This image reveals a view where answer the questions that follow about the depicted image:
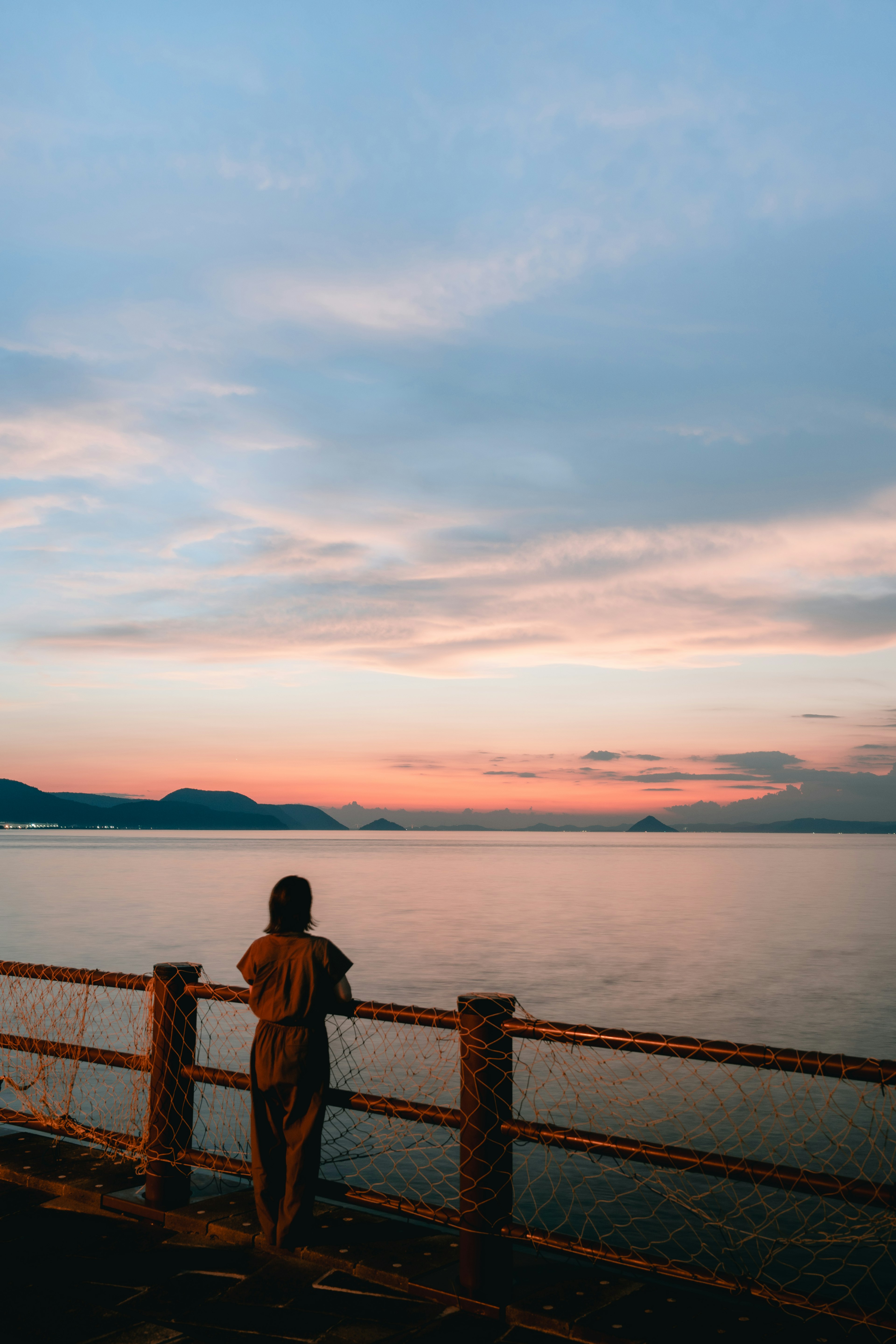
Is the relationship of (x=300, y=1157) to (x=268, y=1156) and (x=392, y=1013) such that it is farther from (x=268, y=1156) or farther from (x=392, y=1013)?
(x=392, y=1013)

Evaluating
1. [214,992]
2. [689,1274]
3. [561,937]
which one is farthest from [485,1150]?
[561,937]

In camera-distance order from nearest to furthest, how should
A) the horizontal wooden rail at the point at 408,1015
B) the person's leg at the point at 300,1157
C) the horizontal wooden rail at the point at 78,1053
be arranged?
the horizontal wooden rail at the point at 408,1015
the person's leg at the point at 300,1157
the horizontal wooden rail at the point at 78,1053

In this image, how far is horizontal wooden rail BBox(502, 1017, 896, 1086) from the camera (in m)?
3.74

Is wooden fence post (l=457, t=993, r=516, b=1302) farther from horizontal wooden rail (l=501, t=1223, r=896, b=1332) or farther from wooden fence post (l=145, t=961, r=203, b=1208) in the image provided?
wooden fence post (l=145, t=961, r=203, b=1208)

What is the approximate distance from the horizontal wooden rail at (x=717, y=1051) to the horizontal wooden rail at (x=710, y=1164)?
1.15 ft

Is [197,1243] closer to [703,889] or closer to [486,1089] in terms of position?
[486,1089]

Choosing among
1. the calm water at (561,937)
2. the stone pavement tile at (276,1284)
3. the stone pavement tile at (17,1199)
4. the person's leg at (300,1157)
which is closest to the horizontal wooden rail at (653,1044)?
the person's leg at (300,1157)

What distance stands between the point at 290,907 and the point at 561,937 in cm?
3660

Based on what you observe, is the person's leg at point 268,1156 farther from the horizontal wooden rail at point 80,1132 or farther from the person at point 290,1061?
the horizontal wooden rail at point 80,1132

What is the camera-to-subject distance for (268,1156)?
15.9 feet

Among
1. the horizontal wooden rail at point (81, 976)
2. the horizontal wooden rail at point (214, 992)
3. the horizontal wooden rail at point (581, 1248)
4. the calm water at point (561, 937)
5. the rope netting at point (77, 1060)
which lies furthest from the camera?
the calm water at point (561, 937)

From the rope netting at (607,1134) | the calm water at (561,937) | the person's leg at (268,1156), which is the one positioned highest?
the person's leg at (268,1156)

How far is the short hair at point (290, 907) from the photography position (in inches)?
192

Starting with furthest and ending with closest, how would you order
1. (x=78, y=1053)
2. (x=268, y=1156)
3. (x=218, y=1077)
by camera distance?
(x=78, y=1053)
(x=218, y=1077)
(x=268, y=1156)
